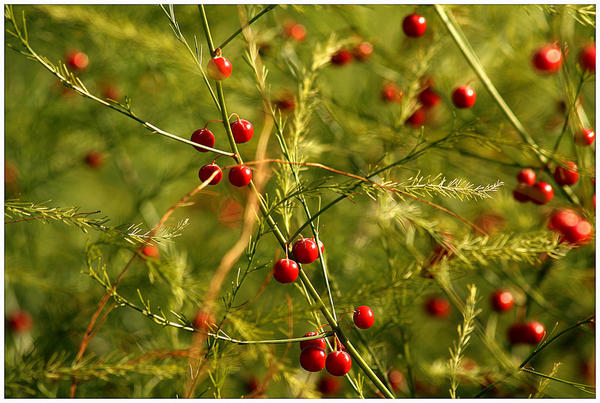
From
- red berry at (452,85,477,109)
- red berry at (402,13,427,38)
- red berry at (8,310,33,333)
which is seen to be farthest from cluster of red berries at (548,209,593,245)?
red berry at (8,310,33,333)

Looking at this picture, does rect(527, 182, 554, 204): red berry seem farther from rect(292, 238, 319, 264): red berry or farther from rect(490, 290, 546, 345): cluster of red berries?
rect(292, 238, 319, 264): red berry

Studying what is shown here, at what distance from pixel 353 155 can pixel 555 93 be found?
452 mm

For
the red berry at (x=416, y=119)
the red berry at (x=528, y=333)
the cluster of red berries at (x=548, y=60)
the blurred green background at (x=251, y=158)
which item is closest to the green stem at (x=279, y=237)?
the blurred green background at (x=251, y=158)

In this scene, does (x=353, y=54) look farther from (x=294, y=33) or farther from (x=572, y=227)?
(x=572, y=227)

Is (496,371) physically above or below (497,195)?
below

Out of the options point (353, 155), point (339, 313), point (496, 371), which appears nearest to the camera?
point (339, 313)

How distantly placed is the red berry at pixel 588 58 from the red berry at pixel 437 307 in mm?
544

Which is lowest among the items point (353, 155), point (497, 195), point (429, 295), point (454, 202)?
point (429, 295)

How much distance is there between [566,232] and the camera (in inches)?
29.9

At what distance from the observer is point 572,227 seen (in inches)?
29.9

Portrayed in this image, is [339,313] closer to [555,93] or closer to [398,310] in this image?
[398,310]

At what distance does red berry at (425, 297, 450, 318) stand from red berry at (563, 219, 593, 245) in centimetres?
39

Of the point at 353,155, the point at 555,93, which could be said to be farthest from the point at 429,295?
the point at 555,93

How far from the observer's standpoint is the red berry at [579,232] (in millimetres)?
752
